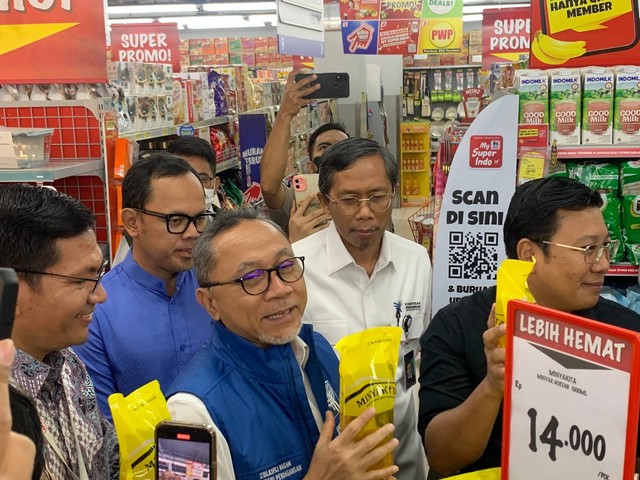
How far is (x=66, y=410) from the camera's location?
62.6 inches

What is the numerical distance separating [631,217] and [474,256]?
1219 millimetres

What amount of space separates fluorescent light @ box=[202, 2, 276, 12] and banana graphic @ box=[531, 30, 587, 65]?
12.5 metres

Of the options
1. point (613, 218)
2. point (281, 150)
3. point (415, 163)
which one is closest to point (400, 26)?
point (415, 163)

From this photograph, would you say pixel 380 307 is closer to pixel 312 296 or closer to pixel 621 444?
pixel 312 296

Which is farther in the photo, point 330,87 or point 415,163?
point 415,163

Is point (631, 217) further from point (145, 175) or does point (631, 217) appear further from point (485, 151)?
point (145, 175)

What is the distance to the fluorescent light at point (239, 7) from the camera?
15950 millimetres

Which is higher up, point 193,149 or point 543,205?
point 193,149

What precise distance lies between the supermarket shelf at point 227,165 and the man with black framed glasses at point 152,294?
3.33 m

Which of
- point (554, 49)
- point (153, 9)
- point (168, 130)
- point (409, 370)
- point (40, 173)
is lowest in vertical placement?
point (409, 370)

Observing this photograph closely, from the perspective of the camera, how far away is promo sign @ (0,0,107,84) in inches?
133

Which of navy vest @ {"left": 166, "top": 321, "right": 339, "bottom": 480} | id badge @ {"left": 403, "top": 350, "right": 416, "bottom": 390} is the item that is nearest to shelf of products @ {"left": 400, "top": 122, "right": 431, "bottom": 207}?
id badge @ {"left": 403, "top": 350, "right": 416, "bottom": 390}

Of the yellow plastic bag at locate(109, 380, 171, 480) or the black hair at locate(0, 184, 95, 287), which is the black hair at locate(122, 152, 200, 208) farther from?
the yellow plastic bag at locate(109, 380, 171, 480)

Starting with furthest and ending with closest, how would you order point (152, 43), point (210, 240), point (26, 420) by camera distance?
point (152, 43), point (210, 240), point (26, 420)
